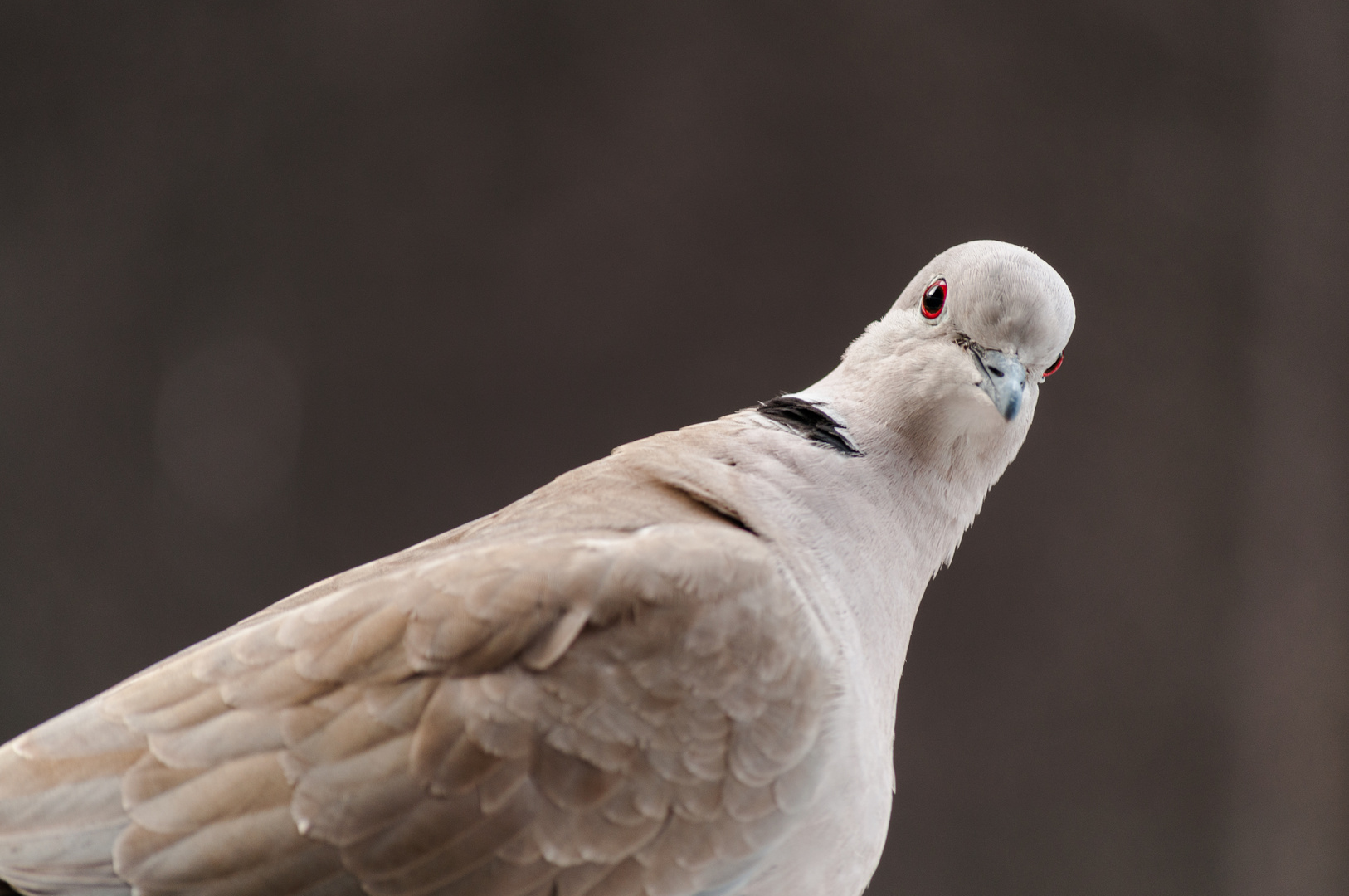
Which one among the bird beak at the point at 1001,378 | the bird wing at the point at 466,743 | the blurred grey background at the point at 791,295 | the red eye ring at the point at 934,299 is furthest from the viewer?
the blurred grey background at the point at 791,295

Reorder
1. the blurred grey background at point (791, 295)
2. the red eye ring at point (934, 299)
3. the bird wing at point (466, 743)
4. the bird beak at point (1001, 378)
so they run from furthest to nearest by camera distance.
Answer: the blurred grey background at point (791, 295) < the red eye ring at point (934, 299) < the bird beak at point (1001, 378) < the bird wing at point (466, 743)

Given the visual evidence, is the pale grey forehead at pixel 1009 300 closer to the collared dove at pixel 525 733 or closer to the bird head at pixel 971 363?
the bird head at pixel 971 363

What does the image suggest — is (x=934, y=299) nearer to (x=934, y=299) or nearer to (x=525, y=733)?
(x=934, y=299)

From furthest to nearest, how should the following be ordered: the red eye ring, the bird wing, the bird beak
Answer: the red eye ring → the bird beak → the bird wing

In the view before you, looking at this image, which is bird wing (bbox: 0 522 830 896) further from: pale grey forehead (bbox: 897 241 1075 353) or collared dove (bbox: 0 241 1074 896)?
pale grey forehead (bbox: 897 241 1075 353)

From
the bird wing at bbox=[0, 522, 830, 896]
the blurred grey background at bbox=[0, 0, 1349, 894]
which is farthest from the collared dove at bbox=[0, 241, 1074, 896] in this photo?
the blurred grey background at bbox=[0, 0, 1349, 894]

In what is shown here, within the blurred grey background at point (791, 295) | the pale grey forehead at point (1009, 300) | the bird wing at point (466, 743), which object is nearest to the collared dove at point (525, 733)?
the bird wing at point (466, 743)

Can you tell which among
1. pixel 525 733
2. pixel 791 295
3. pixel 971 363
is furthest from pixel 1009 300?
pixel 791 295
